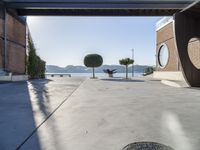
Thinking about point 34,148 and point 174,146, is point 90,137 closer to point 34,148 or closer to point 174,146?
point 34,148

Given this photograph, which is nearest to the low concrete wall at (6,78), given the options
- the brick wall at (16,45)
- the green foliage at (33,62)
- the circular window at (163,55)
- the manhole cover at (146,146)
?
the brick wall at (16,45)

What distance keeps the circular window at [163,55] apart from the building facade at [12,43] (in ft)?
44.2

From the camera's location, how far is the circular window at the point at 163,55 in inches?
1045

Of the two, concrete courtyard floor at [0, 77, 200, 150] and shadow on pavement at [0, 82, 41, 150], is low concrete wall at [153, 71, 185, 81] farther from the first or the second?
shadow on pavement at [0, 82, 41, 150]

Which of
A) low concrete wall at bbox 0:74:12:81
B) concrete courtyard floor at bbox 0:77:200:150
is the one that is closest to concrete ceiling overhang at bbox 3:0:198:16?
low concrete wall at bbox 0:74:12:81

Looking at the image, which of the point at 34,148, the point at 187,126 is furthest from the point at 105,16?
the point at 34,148

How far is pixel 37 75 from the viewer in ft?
86.6

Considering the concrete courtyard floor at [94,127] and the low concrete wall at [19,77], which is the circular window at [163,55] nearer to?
the low concrete wall at [19,77]

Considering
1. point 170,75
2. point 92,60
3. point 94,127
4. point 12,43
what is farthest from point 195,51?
point 94,127

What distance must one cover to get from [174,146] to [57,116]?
3.01m

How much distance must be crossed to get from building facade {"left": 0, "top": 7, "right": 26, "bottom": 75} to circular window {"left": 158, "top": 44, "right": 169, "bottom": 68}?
44.2 feet

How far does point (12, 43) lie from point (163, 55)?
14863 millimetres

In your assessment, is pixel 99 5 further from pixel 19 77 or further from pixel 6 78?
pixel 6 78

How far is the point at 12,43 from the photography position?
21.0 m
